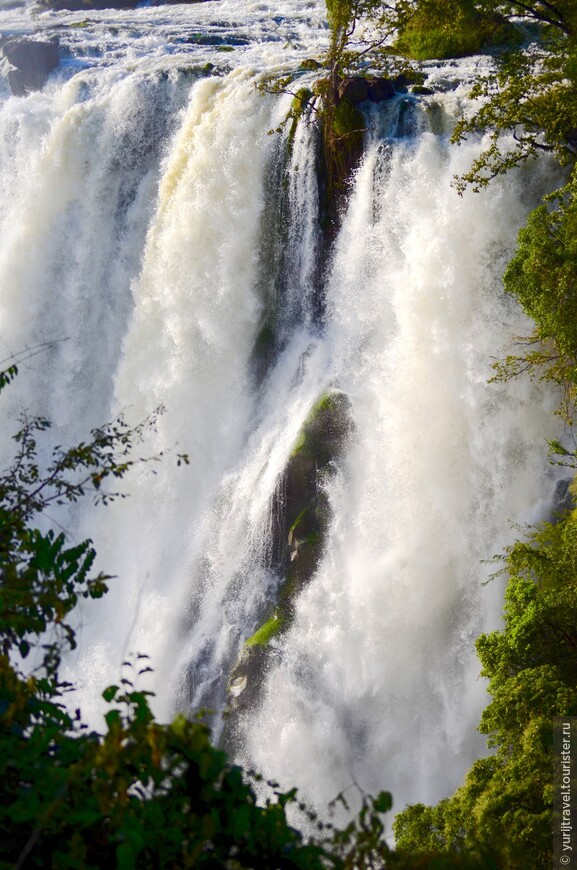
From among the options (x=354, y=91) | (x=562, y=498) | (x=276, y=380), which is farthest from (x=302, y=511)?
(x=354, y=91)

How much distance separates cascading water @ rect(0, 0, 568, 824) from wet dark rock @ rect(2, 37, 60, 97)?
2169 mm

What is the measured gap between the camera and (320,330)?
1575 cm

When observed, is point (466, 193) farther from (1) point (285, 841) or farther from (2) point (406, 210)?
(1) point (285, 841)

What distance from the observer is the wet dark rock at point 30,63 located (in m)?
23.0

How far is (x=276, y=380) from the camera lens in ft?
52.7

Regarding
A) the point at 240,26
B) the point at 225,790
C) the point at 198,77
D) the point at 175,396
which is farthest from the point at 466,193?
the point at 240,26

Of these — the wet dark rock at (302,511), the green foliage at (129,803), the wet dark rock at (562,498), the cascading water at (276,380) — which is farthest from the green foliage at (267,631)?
the green foliage at (129,803)

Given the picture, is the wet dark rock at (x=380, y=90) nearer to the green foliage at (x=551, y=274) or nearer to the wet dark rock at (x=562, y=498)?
the green foliage at (x=551, y=274)

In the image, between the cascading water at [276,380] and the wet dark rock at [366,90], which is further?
the wet dark rock at [366,90]

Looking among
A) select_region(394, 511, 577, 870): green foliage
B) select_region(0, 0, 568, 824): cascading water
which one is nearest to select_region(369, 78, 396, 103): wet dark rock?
select_region(0, 0, 568, 824): cascading water

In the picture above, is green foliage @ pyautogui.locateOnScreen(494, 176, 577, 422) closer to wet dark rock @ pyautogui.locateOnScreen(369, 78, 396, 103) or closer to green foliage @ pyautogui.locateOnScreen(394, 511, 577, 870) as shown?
green foliage @ pyautogui.locateOnScreen(394, 511, 577, 870)

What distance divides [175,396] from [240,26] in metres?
12.1

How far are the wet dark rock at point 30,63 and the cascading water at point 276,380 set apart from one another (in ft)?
7.12

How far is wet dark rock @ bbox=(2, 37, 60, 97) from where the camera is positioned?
23.0 meters
